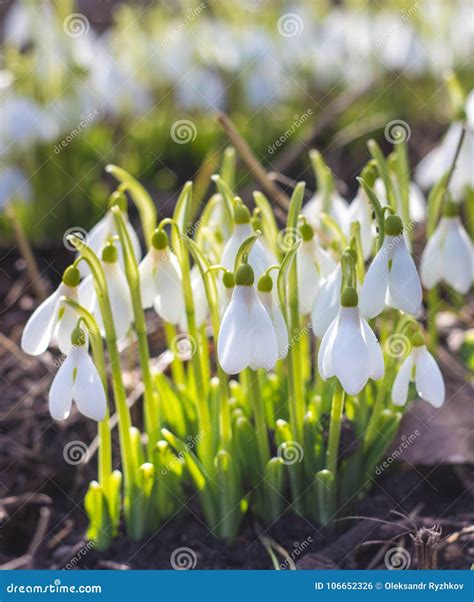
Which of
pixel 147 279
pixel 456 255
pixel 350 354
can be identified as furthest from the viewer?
pixel 456 255

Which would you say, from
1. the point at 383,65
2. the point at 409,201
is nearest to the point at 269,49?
the point at 383,65

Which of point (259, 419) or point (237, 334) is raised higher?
point (237, 334)

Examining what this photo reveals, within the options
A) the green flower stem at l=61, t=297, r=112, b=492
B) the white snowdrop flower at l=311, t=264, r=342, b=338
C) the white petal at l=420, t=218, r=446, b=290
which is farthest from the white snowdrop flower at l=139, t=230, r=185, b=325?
the white petal at l=420, t=218, r=446, b=290

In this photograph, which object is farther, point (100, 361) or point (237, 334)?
point (100, 361)

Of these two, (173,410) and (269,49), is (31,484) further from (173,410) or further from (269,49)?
(269,49)

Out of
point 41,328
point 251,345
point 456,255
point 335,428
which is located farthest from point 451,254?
point 41,328

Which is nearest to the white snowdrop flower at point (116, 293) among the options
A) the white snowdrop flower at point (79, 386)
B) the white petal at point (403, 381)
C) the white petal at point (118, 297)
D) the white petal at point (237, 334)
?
the white petal at point (118, 297)

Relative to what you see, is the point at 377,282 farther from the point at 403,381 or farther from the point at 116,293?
the point at 116,293
